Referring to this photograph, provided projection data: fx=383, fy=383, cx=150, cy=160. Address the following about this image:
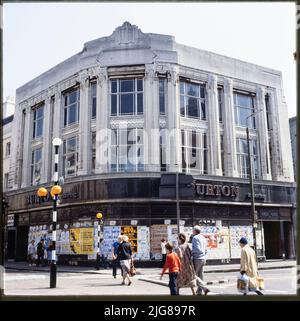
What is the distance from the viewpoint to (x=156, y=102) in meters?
24.7

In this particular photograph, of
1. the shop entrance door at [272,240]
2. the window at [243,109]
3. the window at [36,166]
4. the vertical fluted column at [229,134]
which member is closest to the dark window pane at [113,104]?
the vertical fluted column at [229,134]

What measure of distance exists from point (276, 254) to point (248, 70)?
13677mm

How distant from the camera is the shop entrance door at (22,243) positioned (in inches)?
1196

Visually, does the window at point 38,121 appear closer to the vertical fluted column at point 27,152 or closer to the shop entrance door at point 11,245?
the vertical fluted column at point 27,152

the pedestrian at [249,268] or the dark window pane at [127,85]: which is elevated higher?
the dark window pane at [127,85]

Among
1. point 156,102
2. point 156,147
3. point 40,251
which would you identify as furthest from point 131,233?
point 156,102

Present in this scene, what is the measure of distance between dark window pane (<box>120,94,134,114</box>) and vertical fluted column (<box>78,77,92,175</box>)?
93.5 inches

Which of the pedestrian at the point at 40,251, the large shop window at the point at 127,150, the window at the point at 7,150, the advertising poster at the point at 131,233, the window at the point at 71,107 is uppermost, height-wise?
the window at the point at 71,107

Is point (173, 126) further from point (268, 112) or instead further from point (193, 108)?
point (268, 112)

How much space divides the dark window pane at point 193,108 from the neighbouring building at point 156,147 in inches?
2.9

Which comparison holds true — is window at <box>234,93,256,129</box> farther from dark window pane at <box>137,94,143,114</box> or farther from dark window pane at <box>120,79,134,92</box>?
dark window pane at <box>120,79,134,92</box>

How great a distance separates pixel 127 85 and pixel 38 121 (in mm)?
9296
